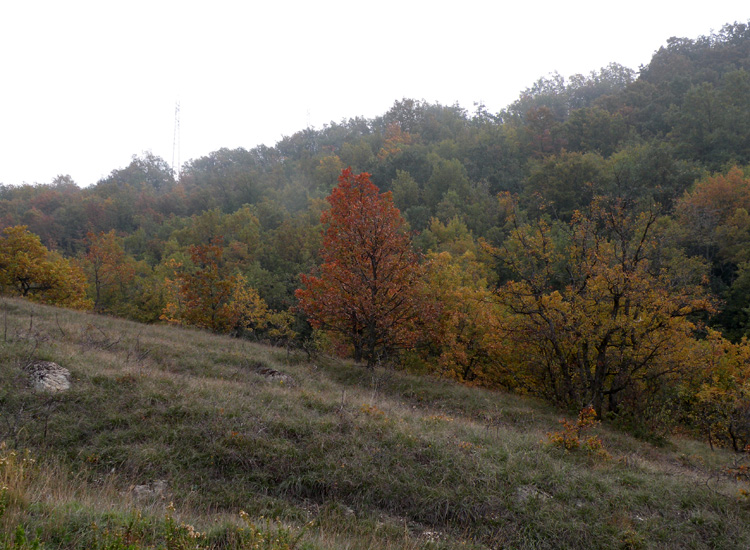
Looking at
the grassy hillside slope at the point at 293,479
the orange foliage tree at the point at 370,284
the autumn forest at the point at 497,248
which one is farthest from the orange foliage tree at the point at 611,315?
the grassy hillside slope at the point at 293,479

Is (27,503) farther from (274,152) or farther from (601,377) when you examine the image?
(274,152)

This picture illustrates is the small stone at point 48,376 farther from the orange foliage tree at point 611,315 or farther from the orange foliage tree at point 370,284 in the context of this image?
the orange foliage tree at point 611,315

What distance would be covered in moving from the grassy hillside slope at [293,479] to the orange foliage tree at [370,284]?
560 cm

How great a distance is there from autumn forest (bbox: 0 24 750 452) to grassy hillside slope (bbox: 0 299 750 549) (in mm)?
5327

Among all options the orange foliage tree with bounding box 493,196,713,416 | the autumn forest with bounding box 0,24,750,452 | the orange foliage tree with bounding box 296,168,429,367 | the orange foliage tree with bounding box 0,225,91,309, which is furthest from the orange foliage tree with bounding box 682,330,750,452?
the orange foliage tree with bounding box 0,225,91,309

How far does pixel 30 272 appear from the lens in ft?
87.0

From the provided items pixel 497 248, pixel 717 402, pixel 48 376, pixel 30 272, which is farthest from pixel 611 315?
pixel 30 272

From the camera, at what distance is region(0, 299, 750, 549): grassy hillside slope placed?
4.48 metres

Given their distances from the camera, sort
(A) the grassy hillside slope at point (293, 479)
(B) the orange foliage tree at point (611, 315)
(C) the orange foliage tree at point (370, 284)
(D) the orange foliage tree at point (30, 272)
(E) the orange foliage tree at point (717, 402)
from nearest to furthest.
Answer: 1. (A) the grassy hillside slope at point (293, 479)
2. (E) the orange foliage tree at point (717, 402)
3. (B) the orange foliage tree at point (611, 315)
4. (C) the orange foliage tree at point (370, 284)
5. (D) the orange foliage tree at point (30, 272)

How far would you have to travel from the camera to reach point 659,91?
2539 inches

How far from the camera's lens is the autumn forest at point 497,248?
46.3ft

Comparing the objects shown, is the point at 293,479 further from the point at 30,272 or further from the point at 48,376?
the point at 30,272

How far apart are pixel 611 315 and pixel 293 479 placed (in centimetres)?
1130

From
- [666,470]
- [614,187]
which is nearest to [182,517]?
[666,470]
